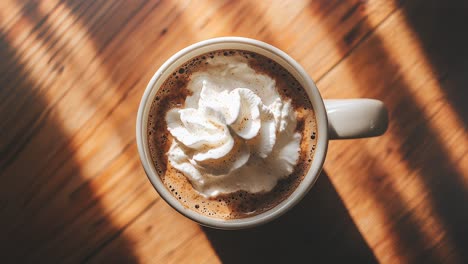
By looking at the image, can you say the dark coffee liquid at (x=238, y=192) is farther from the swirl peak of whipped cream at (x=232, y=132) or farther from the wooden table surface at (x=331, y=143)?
the wooden table surface at (x=331, y=143)

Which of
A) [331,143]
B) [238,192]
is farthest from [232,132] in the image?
[331,143]

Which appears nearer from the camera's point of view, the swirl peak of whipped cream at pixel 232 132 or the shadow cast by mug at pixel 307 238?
the swirl peak of whipped cream at pixel 232 132

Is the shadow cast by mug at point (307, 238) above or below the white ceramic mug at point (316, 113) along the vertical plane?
below

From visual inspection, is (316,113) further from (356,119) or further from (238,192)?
(238,192)

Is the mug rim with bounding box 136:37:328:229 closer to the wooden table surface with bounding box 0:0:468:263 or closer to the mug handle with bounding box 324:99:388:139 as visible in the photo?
the mug handle with bounding box 324:99:388:139

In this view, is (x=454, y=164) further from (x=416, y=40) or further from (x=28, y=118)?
(x=28, y=118)

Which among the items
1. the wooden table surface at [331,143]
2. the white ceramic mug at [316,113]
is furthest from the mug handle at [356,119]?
the wooden table surface at [331,143]

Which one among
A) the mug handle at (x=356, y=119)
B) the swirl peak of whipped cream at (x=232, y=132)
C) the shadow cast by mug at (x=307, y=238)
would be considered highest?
the swirl peak of whipped cream at (x=232, y=132)

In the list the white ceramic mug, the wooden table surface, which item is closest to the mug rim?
the white ceramic mug
